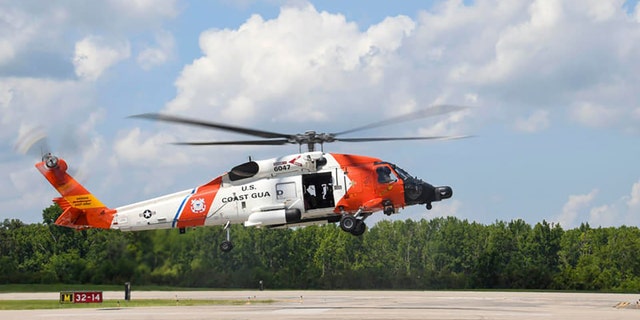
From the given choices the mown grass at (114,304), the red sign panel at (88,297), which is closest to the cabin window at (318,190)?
the mown grass at (114,304)

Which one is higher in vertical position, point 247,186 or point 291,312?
point 247,186

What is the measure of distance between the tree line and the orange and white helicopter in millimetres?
6447

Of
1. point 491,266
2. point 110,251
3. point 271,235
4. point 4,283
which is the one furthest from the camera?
point 491,266

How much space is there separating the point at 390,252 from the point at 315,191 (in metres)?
60.7

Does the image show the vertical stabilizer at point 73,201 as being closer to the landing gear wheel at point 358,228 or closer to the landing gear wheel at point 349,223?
the landing gear wheel at point 349,223

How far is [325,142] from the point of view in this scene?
4300 centimetres

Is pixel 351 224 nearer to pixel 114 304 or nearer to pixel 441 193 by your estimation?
pixel 441 193

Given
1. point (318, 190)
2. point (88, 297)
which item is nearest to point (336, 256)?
point (88, 297)

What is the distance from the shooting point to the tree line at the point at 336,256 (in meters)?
53.3

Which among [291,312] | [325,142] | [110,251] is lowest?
[291,312]

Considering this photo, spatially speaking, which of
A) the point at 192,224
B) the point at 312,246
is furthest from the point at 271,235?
the point at 192,224

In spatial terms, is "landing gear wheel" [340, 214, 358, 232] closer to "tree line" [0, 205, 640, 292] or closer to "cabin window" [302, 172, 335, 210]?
"cabin window" [302, 172, 335, 210]

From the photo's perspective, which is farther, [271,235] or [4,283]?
[271,235]

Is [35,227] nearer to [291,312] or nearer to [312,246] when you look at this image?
[312,246]
